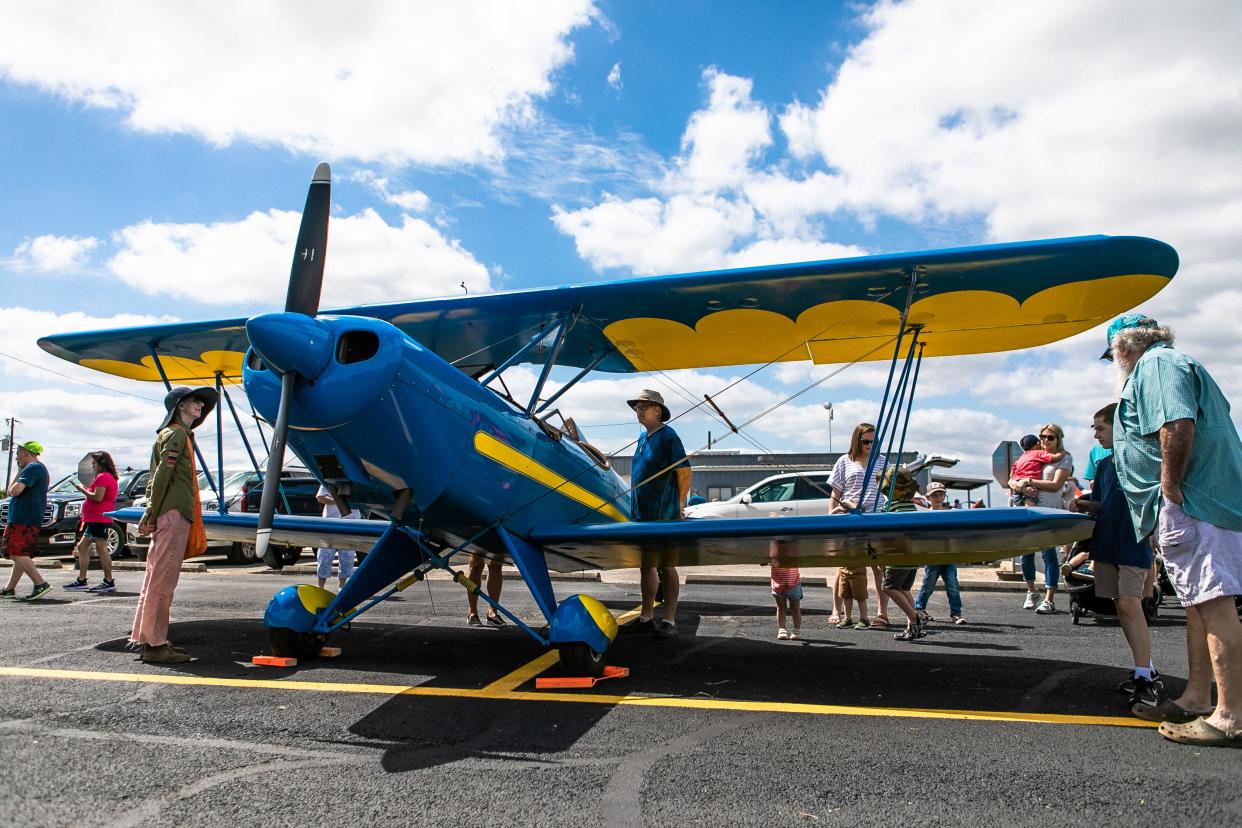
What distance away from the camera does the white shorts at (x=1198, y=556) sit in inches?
130

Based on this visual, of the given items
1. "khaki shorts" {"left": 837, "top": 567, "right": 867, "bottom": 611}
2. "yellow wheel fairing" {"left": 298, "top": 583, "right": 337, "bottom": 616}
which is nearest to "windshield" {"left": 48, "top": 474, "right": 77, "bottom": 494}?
"yellow wheel fairing" {"left": 298, "top": 583, "right": 337, "bottom": 616}

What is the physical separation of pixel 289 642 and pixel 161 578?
0.94m

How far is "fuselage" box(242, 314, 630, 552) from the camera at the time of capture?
4.14 m

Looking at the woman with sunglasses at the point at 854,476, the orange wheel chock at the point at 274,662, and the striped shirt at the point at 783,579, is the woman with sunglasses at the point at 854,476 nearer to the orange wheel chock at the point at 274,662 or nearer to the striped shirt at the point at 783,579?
the striped shirt at the point at 783,579

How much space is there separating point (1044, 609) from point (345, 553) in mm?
7459

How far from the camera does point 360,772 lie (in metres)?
2.90

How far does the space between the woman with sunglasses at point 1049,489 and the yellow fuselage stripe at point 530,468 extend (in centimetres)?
324

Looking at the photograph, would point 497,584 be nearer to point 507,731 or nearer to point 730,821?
point 507,731

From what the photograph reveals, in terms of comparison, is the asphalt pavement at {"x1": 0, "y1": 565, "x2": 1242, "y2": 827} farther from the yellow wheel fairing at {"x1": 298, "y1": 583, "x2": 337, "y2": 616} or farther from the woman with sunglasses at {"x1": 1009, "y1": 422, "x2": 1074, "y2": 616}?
the woman with sunglasses at {"x1": 1009, "y1": 422, "x2": 1074, "y2": 616}

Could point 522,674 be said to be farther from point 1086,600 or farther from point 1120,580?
point 1086,600

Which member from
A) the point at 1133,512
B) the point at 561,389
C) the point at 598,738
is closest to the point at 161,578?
the point at 561,389

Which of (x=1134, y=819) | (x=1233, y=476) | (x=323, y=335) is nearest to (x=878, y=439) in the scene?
(x=1233, y=476)

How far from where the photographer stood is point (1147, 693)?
12.6 ft

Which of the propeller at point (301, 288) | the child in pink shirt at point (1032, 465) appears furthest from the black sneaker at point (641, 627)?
the child in pink shirt at point (1032, 465)
